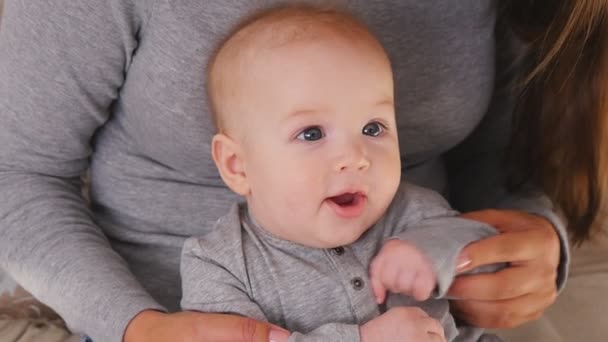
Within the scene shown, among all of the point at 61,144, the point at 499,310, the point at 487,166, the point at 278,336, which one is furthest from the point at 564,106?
the point at 61,144

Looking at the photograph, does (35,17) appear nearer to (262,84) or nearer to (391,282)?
(262,84)

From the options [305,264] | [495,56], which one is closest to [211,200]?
[305,264]

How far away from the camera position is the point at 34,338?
3.63 ft

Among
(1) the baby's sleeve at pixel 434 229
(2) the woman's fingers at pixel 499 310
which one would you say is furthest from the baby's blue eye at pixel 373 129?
(2) the woman's fingers at pixel 499 310

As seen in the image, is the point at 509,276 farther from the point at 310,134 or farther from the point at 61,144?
the point at 61,144

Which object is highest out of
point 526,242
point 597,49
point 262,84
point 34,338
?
point 262,84

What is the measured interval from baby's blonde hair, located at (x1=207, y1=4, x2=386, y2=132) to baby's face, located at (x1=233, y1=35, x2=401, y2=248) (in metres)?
0.01

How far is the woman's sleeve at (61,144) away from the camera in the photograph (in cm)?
94

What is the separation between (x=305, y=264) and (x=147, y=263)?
299mm

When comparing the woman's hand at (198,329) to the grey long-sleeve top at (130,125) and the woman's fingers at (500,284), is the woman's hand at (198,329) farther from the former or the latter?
the woman's fingers at (500,284)

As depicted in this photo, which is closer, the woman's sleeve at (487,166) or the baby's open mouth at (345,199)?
the baby's open mouth at (345,199)

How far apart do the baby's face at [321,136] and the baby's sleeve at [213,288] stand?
3.2 inches

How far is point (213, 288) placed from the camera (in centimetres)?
85

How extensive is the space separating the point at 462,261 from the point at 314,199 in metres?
0.18
